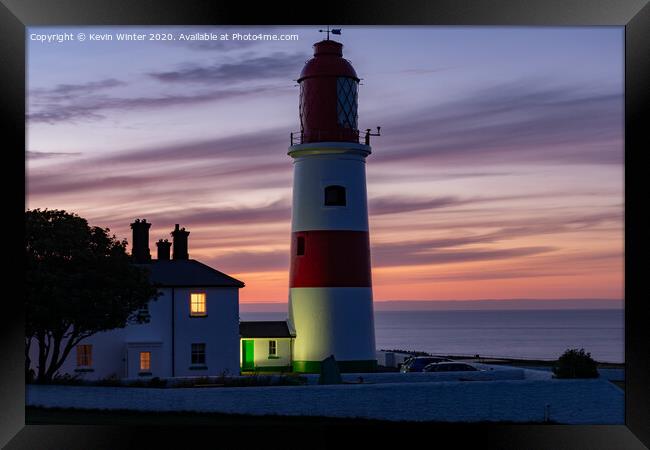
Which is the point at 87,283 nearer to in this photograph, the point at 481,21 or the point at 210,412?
the point at 210,412

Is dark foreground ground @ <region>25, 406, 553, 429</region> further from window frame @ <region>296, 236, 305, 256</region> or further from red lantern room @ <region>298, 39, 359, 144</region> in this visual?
red lantern room @ <region>298, 39, 359, 144</region>

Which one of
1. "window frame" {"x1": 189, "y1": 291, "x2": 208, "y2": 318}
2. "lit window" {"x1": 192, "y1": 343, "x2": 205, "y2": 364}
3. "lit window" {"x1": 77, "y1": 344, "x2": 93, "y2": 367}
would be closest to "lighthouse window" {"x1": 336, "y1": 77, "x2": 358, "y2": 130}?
"window frame" {"x1": 189, "y1": 291, "x2": 208, "y2": 318}

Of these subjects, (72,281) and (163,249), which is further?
(163,249)

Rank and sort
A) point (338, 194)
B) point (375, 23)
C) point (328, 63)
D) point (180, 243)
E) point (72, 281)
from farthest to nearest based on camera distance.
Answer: point (180, 243)
point (328, 63)
point (338, 194)
point (72, 281)
point (375, 23)

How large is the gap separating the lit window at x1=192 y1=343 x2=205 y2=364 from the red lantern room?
7.94 m

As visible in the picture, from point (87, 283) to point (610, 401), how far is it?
50.3 feet

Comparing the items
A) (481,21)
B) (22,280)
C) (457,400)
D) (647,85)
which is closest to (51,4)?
(22,280)

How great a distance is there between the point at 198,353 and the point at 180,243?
14.8 feet

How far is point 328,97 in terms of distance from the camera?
120 ft

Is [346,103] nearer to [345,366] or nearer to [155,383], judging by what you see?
[345,366]

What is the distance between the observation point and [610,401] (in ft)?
96.1

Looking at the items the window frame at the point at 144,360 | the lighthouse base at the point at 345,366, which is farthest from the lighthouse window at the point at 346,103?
the window frame at the point at 144,360

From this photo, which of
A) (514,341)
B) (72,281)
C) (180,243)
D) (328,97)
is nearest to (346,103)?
(328,97)

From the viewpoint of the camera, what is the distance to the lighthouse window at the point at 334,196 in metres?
36.1
